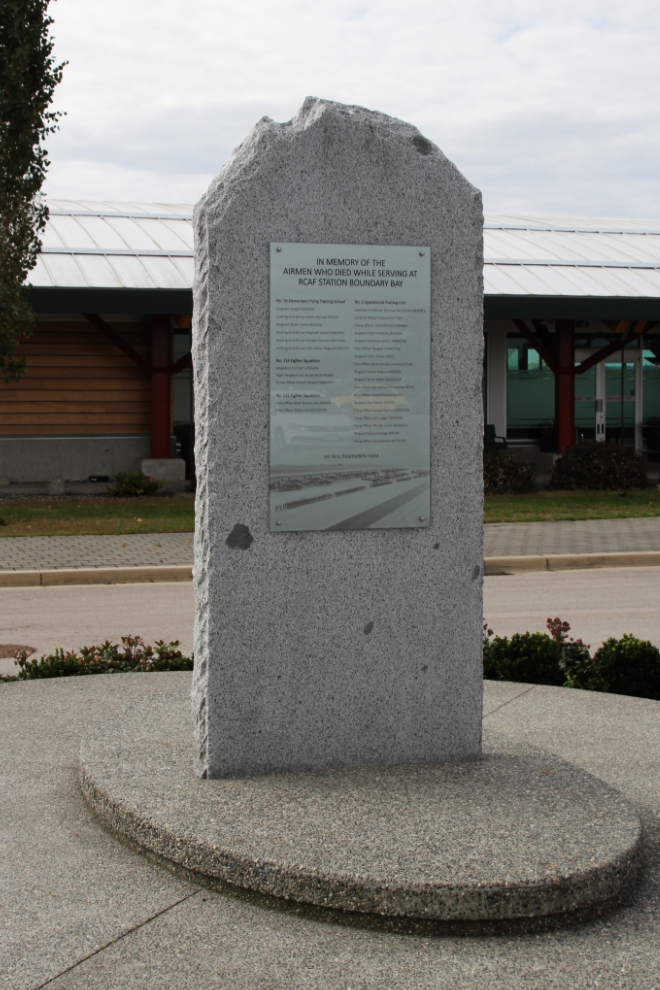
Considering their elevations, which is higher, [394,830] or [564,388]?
[564,388]

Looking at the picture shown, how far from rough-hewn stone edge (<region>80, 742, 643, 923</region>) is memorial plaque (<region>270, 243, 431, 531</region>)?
1290 millimetres

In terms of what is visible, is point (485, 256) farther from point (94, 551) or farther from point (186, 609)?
point (186, 609)

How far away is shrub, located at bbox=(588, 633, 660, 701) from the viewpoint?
5879 mm

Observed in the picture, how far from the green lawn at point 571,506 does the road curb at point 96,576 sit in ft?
18.8

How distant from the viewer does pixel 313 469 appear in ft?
13.2

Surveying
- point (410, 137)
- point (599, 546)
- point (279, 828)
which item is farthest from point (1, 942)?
point (599, 546)

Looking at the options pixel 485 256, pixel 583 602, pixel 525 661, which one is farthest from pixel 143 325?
pixel 525 661

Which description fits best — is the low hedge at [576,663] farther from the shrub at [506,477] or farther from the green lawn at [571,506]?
the shrub at [506,477]

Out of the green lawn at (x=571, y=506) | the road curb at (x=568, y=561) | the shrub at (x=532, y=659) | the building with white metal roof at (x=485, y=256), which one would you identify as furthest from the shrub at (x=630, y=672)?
the building with white metal roof at (x=485, y=256)

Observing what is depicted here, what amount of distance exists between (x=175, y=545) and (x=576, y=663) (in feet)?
25.0

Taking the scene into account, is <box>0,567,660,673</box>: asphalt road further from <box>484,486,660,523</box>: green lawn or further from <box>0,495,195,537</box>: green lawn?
<box>484,486,660,523</box>: green lawn

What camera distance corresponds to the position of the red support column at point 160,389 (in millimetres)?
19781

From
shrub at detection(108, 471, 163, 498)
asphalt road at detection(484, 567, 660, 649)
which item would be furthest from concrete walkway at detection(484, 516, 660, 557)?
shrub at detection(108, 471, 163, 498)

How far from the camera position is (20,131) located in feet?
50.2
